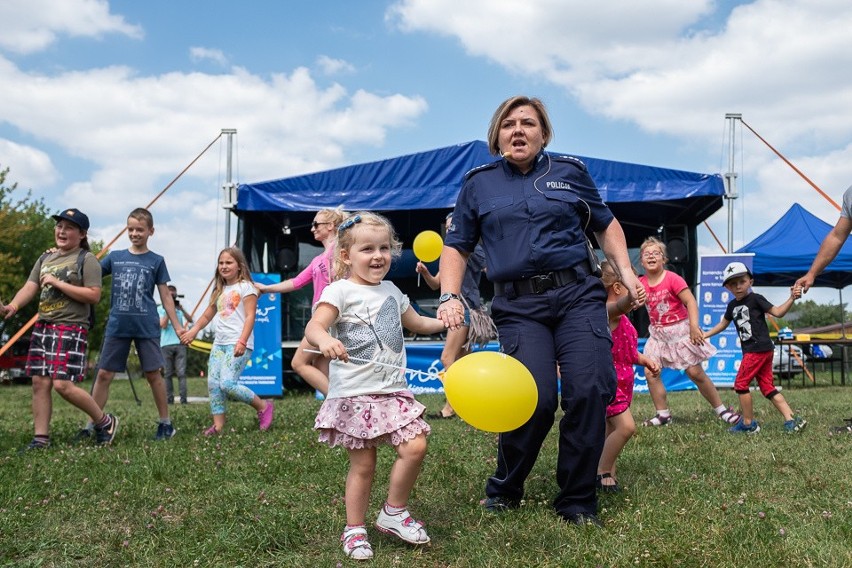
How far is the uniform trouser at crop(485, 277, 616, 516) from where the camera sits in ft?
10.9

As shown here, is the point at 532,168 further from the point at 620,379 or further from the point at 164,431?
the point at 164,431

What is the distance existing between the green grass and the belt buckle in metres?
1.02

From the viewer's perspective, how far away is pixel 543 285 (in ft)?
11.1

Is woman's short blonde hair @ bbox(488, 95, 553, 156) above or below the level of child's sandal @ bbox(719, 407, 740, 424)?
above

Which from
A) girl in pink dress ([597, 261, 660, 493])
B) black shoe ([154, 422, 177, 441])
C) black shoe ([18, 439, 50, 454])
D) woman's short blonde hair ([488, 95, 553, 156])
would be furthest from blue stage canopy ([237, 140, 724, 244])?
woman's short blonde hair ([488, 95, 553, 156])

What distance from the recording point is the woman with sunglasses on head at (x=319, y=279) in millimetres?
5996

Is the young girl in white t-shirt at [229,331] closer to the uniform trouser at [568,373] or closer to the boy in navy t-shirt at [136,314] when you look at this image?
the boy in navy t-shirt at [136,314]

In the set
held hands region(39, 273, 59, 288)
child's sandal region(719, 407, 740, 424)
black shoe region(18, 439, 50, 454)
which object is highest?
held hands region(39, 273, 59, 288)

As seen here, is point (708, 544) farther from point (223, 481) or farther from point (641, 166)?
point (641, 166)

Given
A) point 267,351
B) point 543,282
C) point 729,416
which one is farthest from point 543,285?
point 267,351

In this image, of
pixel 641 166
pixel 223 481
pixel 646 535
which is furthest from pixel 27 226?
pixel 646 535

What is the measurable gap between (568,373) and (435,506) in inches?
39.0

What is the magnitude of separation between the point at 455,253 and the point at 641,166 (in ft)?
28.5

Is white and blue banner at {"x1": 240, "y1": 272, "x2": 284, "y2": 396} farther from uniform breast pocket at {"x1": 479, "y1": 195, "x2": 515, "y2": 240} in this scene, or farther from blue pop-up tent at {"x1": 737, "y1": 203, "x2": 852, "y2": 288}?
uniform breast pocket at {"x1": 479, "y1": 195, "x2": 515, "y2": 240}
